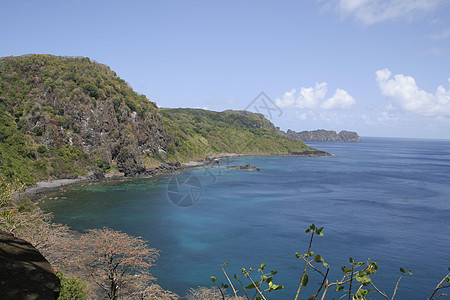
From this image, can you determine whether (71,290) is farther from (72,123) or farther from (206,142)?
(206,142)

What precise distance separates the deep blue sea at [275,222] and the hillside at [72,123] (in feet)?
41.6

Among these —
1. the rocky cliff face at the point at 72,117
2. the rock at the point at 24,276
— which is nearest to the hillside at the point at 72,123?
the rocky cliff face at the point at 72,117

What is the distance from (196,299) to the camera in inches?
1115

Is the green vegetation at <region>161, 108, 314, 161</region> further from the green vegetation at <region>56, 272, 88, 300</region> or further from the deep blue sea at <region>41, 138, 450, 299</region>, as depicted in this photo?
the green vegetation at <region>56, 272, 88, 300</region>

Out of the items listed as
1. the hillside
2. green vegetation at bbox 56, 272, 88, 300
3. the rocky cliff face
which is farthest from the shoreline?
green vegetation at bbox 56, 272, 88, 300

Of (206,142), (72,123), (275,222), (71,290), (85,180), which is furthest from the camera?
(206,142)

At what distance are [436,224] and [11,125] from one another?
10016cm

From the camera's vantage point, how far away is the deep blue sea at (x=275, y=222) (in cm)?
3619

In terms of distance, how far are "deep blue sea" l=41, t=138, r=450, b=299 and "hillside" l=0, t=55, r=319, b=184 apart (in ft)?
41.6

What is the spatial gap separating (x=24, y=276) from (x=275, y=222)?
50.6 metres

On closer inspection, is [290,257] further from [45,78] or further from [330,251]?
[45,78]

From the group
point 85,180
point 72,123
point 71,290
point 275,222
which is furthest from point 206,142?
point 71,290

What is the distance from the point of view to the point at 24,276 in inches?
244

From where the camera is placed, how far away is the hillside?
268 ft
